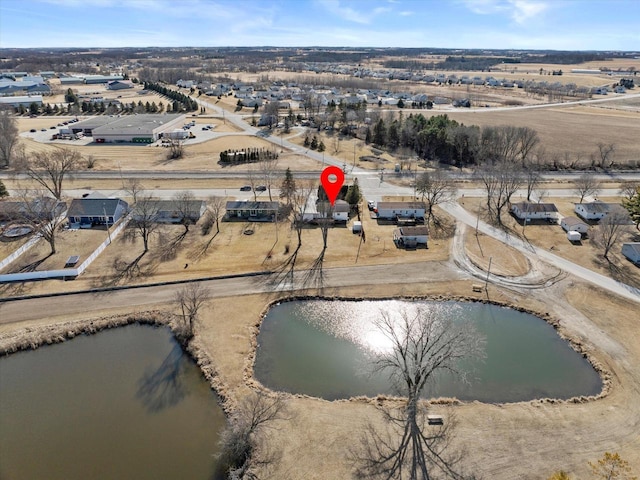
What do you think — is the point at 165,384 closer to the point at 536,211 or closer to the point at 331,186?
the point at 331,186

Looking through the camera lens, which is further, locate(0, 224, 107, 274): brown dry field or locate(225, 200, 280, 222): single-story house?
locate(225, 200, 280, 222): single-story house

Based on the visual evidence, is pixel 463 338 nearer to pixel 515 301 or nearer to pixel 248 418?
pixel 515 301

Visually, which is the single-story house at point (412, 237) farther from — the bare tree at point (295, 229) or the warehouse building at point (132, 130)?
the warehouse building at point (132, 130)

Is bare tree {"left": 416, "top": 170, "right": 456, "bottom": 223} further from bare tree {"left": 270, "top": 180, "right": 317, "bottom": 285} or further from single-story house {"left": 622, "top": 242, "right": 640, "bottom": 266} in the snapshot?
single-story house {"left": 622, "top": 242, "right": 640, "bottom": 266}

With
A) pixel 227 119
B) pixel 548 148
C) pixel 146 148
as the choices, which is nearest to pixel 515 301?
pixel 548 148

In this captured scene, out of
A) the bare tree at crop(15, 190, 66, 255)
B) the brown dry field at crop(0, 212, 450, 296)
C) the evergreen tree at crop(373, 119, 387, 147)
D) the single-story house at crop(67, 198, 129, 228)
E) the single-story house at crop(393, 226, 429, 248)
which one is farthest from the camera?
the evergreen tree at crop(373, 119, 387, 147)

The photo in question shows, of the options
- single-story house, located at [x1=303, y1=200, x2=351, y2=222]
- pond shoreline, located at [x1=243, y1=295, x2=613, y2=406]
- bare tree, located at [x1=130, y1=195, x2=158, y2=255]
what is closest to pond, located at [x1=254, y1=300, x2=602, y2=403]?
pond shoreline, located at [x1=243, y1=295, x2=613, y2=406]
